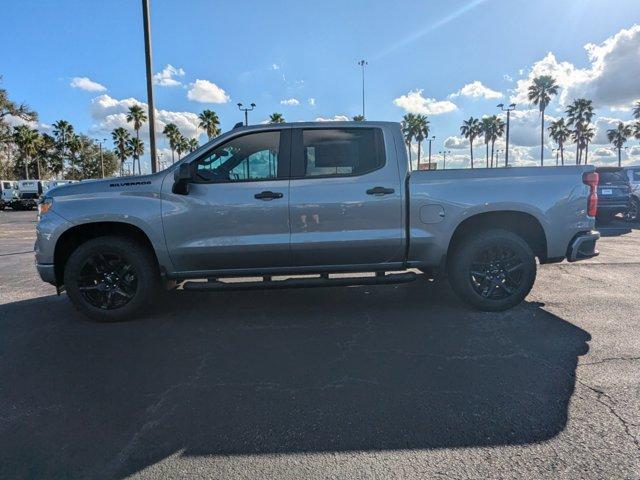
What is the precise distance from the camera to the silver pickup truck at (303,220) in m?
4.62

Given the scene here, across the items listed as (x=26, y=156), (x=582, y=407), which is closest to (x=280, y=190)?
(x=582, y=407)

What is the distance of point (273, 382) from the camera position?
134 inches

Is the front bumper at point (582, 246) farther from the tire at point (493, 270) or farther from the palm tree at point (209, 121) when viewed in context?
the palm tree at point (209, 121)

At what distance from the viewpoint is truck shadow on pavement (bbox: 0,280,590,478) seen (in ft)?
8.73

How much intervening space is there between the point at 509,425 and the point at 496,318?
217 centimetres

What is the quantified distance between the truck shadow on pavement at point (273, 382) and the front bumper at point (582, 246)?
0.75 metres

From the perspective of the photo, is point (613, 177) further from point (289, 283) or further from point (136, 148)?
point (136, 148)

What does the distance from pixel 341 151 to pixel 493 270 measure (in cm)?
213

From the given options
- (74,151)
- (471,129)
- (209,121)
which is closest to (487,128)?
(471,129)

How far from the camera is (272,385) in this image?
11.0ft

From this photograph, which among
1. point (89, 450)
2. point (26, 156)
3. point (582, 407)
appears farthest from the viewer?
point (26, 156)

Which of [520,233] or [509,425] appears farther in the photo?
[520,233]

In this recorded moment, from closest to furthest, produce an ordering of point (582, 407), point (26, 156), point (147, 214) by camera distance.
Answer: point (582, 407)
point (147, 214)
point (26, 156)

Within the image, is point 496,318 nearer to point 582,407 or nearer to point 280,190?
point 582,407
